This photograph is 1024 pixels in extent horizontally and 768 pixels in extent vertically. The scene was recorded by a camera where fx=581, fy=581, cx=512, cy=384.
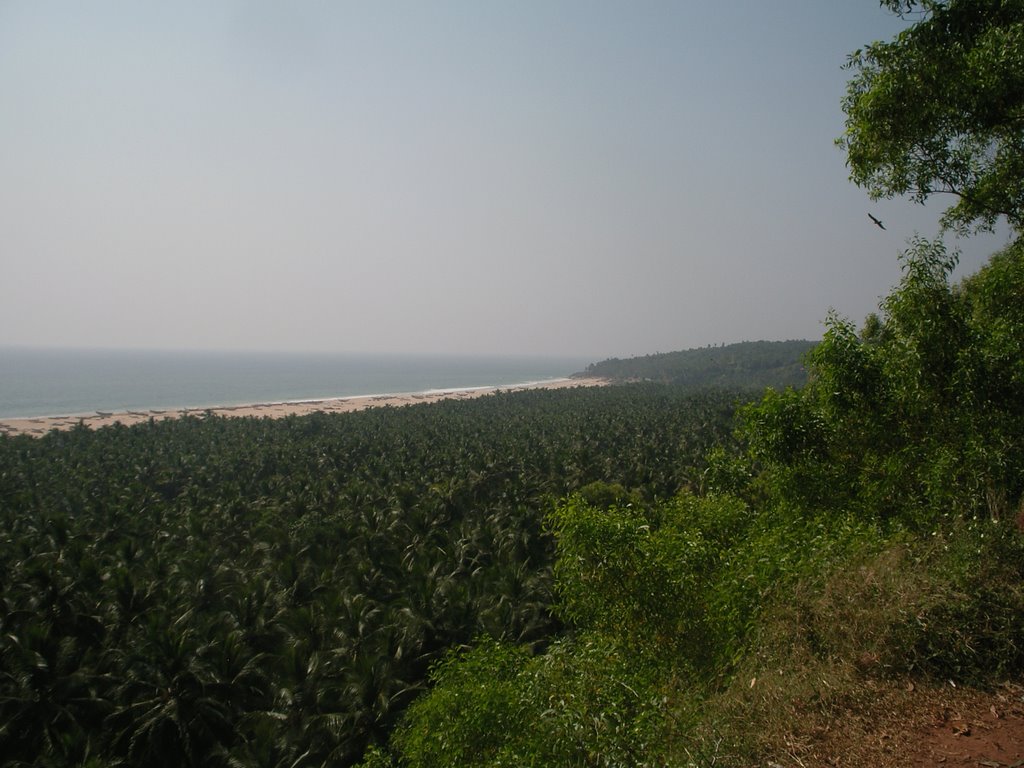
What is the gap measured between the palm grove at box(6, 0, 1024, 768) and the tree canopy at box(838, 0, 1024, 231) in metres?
0.04

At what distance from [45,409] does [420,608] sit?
14312cm

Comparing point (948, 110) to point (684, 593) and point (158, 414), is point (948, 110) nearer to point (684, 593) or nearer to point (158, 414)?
point (684, 593)

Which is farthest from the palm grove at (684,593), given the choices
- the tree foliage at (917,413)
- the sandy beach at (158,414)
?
the sandy beach at (158,414)

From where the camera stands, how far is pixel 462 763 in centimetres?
906

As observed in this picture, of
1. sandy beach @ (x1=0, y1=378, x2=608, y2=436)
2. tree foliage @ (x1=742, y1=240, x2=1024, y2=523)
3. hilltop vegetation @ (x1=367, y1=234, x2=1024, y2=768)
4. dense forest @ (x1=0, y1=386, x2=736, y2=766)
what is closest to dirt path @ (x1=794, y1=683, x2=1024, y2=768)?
hilltop vegetation @ (x1=367, y1=234, x2=1024, y2=768)

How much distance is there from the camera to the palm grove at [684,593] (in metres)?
7.17

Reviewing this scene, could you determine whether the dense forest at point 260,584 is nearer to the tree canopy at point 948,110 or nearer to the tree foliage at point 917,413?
the tree foliage at point 917,413

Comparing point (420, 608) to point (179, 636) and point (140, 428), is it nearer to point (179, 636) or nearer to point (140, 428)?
point (179, 636)

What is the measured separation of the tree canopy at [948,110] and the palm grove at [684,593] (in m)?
0.04

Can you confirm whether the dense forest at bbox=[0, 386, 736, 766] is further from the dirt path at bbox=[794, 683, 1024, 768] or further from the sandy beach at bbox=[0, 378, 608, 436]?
the sandy beach at bbox=[0, 378, 608, 436]

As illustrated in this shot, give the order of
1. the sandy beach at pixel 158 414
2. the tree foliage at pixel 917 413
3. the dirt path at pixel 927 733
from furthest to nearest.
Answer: the sandy beach at pixel 158 414
the tree foliage at pixel 917 413
the dirt path at pixel 927 733

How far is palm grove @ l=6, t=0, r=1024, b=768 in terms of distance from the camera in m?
7.17

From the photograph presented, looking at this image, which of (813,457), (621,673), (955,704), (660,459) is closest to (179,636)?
(621,673)

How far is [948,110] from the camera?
7910mm
